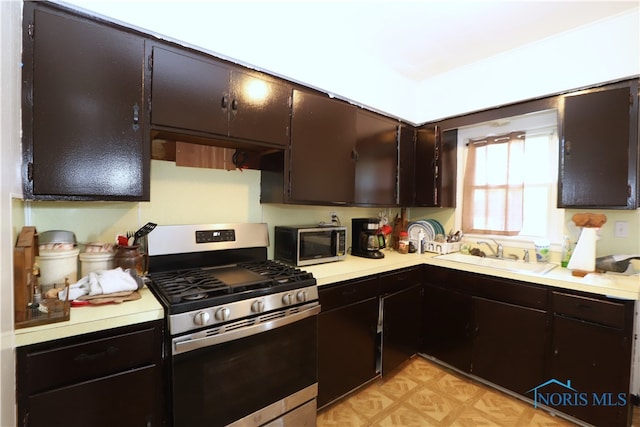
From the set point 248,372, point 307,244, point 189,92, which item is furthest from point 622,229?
point 189,92

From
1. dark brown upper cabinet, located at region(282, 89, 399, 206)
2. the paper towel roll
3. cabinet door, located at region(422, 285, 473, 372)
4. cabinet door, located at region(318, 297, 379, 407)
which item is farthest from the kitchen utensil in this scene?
the paper towel roll

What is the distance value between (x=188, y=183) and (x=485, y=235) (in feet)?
8.38

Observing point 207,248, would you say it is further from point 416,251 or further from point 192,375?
point 416,251

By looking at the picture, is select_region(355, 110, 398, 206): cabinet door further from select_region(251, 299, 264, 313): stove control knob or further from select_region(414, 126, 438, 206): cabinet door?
select_region(251, 299, 264, 313): stove control knob

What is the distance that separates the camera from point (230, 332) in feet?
4.26

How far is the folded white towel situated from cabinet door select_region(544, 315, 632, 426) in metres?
2.42

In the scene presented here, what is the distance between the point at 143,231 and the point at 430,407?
211 cm

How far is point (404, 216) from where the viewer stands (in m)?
3.21

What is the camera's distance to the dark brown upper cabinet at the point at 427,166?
270cm

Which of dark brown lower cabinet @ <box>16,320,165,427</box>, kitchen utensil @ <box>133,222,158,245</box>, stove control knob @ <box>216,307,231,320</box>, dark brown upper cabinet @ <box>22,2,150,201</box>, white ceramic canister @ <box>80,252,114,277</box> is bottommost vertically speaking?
dark brown lower cabinet @ <box>16,320,165,427</box>

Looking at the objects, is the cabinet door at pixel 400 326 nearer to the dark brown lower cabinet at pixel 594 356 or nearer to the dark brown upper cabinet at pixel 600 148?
the dark brown lower cabinet at pixel 594 356

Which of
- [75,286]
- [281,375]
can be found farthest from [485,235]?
[75,286]

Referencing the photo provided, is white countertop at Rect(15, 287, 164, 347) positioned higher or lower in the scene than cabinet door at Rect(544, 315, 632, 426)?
higher

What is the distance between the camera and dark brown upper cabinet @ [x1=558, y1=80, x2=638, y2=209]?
1783 millimetres
